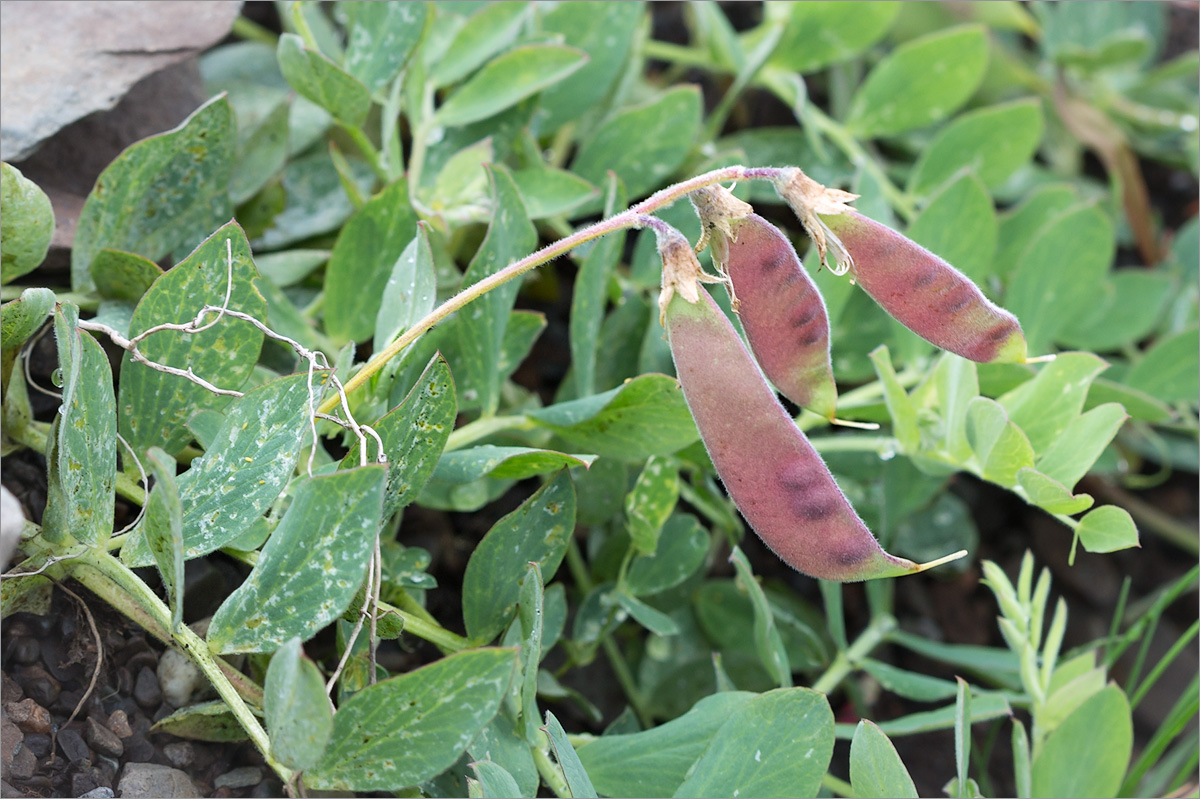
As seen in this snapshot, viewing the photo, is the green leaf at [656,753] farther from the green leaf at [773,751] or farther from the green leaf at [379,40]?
the green leaf at [379,40]

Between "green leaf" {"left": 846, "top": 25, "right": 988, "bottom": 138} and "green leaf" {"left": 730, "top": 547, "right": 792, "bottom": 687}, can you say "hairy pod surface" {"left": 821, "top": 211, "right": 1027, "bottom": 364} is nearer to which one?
"green leaf" {"left": 730, "top": 547, "right": 792, "bottom": 687}

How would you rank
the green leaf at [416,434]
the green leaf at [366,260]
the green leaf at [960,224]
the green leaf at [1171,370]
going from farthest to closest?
1. the green leaf at [1171,370]
2. the green leaf at [960,224]
3. the green leaf at [366,260]
4. the green leaf at [416,434]

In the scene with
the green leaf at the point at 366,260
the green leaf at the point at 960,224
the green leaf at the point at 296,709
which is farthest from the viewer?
the green leaf at the point at 960,224

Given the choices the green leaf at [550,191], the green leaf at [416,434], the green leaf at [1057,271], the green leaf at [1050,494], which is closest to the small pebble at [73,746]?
the green leaf at [416,434]

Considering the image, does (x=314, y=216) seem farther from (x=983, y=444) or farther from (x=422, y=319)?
(x=983, y=444)

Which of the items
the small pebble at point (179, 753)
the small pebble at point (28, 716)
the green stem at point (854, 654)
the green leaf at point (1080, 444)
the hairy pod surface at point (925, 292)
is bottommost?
the green stem at point (854, 654)

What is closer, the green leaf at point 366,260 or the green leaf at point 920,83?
the green leaf at point 366,260

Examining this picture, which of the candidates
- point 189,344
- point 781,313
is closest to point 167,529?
point 189,344

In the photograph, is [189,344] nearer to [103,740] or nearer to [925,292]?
[103,740]

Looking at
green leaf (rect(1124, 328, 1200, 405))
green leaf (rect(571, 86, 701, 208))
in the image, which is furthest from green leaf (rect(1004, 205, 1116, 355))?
green leaf (rect(571, 86, 701, 208))
